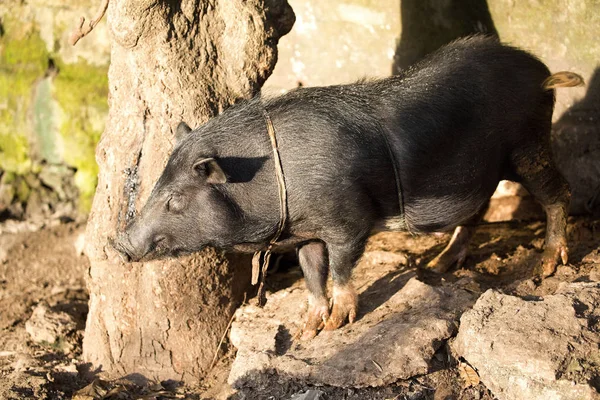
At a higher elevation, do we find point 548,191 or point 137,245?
point 137,245

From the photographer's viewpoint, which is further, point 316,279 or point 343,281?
point 316,279

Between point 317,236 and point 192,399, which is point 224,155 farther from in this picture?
point 192,399

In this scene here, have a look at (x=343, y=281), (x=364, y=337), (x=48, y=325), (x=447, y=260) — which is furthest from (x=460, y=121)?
(x=48, y=325)

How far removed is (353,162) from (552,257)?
1740 millimetres

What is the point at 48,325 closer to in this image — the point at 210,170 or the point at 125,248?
the point at 125,248

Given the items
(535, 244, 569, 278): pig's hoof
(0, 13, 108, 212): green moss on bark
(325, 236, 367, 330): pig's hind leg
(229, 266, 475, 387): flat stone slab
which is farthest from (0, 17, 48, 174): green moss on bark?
(535, 244, 569, 278): pig's hoof

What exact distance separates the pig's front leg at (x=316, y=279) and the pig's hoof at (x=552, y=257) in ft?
4.75

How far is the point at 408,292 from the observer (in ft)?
14.9

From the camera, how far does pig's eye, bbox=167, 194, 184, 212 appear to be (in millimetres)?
4051

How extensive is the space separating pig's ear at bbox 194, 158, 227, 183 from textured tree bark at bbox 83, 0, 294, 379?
1.85 feet

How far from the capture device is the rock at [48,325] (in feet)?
17.0

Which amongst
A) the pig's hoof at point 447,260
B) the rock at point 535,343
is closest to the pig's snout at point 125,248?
the rock at point 535,343

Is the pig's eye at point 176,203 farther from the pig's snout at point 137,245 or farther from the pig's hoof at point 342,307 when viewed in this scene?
the pig's hoof at point 342,307

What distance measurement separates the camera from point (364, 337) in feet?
13.8
